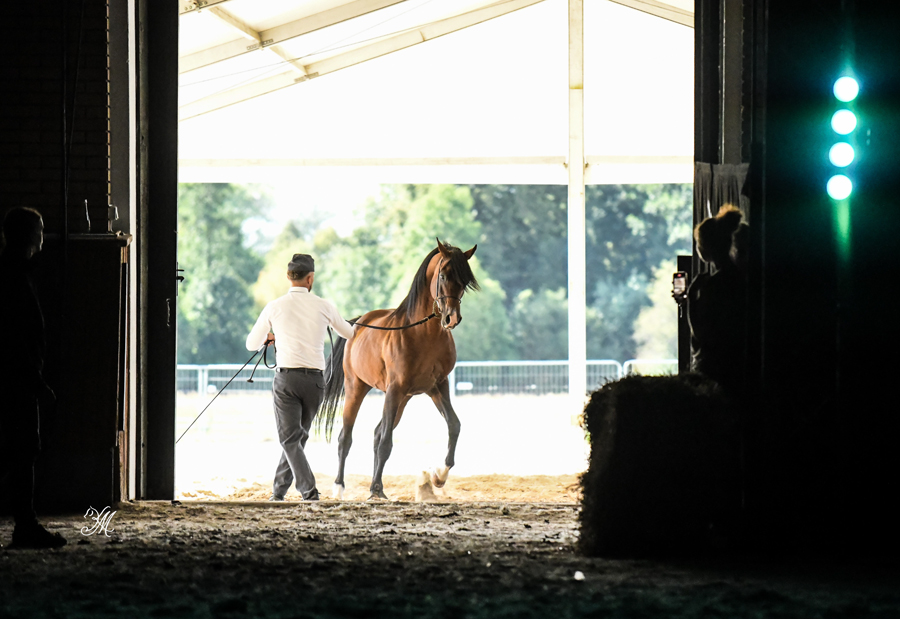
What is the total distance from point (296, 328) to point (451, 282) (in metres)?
1.30

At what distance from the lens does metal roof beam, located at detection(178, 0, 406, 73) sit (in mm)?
10273

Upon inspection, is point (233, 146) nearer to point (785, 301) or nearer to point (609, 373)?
point (609, 373)

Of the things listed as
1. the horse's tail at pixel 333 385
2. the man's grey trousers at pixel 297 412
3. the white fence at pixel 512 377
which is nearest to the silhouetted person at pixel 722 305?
the man's grey trousers at pixel 297 412

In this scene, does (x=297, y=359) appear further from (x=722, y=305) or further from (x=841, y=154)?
(x=841, y=154)

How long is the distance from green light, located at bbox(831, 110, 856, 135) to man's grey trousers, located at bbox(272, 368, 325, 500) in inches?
171

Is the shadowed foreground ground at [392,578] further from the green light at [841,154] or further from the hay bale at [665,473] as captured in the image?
the green light at [841,154]

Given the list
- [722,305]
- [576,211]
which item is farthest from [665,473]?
[576,211]

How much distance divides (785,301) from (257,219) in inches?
1256

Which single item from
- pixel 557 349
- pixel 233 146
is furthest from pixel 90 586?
pixel 557 349

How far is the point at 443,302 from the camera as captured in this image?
7.79 meters

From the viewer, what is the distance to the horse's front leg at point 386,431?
786 cm

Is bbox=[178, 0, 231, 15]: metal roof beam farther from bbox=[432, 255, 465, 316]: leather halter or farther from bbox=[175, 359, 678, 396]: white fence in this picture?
bbox=[175, 359, 678, 396]: white fence

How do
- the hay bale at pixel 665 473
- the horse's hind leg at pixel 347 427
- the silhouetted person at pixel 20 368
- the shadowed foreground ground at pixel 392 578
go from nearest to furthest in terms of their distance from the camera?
the shadowed foreground ground at pixel 392 578
the hay bale at pixel 665 473
the silhouetted person at pixel 20 368
the horse's hind leg at pixel 347 427

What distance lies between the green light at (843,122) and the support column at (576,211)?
7.83 m
